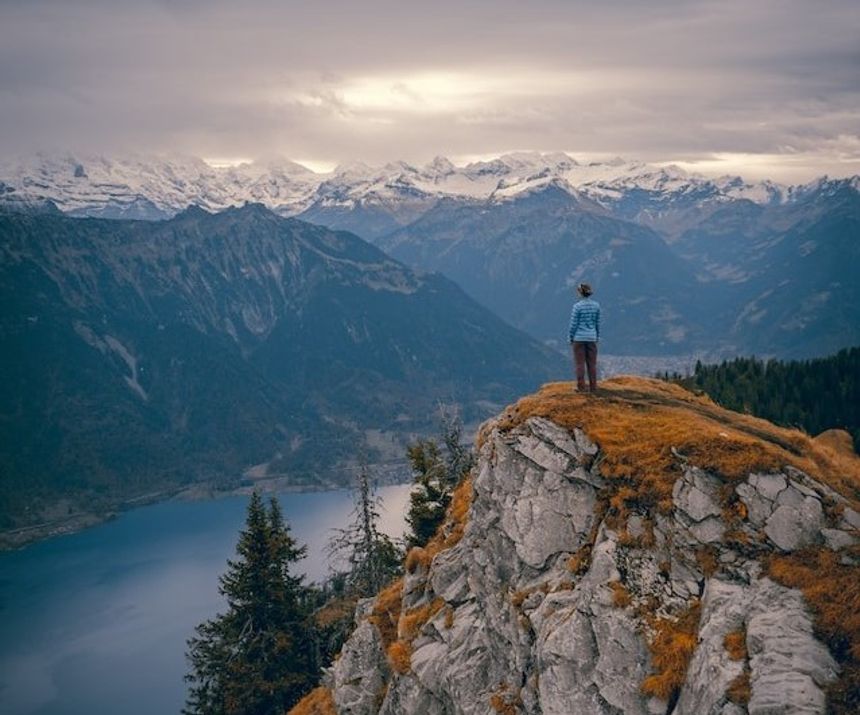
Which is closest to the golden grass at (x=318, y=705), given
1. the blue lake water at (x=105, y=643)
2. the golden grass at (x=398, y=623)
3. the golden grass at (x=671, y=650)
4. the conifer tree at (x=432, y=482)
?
the golden grass at (x=398, y=623)

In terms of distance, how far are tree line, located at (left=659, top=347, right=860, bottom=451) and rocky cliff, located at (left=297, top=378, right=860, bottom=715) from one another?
25.4 meters

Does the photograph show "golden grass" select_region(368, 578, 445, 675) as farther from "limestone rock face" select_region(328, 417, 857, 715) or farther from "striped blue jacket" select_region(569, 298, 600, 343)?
"striped blue jacket" select_region(569, 298, 600, 343)

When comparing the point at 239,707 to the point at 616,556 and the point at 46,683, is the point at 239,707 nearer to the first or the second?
the point at 616,556

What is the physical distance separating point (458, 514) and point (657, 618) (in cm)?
1524

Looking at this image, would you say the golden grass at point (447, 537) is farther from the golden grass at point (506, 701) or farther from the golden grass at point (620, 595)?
the golden grass at point (620, 595)

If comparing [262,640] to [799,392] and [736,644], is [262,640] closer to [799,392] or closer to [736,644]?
[736,644]

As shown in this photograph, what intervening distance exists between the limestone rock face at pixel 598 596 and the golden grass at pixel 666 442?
0.48 metres

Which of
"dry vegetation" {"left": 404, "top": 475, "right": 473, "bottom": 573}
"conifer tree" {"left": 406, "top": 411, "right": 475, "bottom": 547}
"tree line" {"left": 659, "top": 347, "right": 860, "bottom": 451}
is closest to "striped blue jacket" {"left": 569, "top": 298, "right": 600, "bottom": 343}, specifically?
"dry vegetation" {"left": 404, "top": 475, "right": 473, "bottom": 573}

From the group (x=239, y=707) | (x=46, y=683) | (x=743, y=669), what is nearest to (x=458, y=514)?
(x=743, y=669)

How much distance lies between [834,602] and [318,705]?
2543 centimetres

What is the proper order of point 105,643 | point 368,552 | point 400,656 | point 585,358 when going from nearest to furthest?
point 585,358, point 400,656, point 368,552, point 105,643

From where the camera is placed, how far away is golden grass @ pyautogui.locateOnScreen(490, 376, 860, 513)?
25.7 m

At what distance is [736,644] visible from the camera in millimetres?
21312

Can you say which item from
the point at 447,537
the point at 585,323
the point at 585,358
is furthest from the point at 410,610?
the point at 585,323
